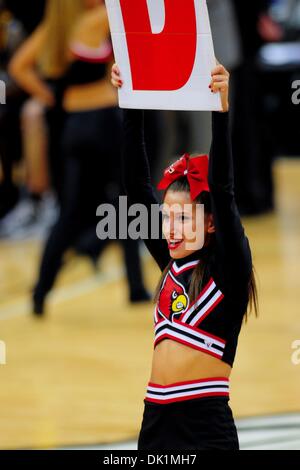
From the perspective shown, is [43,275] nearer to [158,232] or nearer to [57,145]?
[57,145]

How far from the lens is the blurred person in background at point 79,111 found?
625cm

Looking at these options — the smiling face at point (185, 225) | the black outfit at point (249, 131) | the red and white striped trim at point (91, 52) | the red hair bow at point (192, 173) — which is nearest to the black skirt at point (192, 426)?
the smiling face at point (185, 225)

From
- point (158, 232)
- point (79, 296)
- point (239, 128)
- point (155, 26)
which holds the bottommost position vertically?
point (79, 296)

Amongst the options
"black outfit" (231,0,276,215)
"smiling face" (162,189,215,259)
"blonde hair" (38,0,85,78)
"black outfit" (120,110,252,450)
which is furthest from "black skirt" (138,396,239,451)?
"black outfit" (231,0,276,215)

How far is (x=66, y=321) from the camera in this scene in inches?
249

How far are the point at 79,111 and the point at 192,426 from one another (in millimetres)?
3883

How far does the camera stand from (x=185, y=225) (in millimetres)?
2725

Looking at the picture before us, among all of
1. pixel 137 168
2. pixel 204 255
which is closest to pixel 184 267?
pixel 204 255

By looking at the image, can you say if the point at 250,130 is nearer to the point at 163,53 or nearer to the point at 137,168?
the point at 137,168

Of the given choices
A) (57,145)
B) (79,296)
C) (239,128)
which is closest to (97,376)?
(79,296)

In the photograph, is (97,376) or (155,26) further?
(97,376)

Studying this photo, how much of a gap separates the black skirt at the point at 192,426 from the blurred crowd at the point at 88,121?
138 inches

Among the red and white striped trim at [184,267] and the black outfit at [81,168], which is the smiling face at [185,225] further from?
the black outfit at [81,168]

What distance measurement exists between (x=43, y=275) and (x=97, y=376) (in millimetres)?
1226
